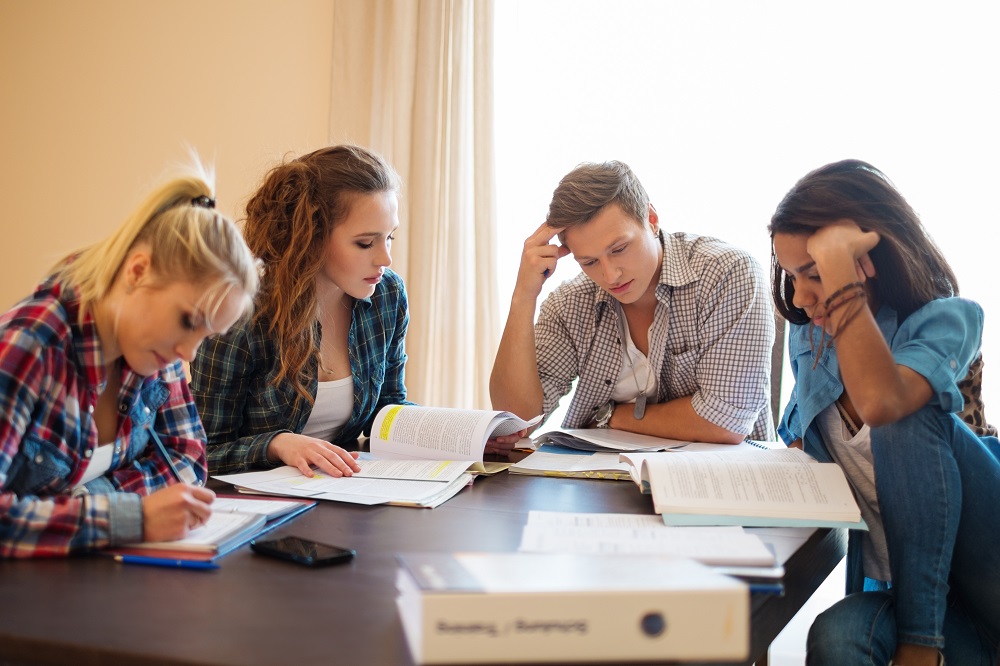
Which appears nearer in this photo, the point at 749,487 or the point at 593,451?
the point at 749,487

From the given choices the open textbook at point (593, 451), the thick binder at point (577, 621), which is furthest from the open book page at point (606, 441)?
the thick binder at point (577, 621)

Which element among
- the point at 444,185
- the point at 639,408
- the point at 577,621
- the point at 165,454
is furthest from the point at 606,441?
the point at 444,185

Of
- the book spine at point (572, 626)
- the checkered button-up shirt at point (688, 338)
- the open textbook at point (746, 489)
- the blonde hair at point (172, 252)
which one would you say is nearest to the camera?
the book spine at point (572, 626)

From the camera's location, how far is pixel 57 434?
1.00 meters

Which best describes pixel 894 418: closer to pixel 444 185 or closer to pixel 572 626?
pixel 572 626

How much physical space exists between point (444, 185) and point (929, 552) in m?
2.13

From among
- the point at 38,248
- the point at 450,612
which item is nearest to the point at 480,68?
the point at 38,248

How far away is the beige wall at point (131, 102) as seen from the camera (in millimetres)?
3252

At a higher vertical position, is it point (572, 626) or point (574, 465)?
point (572, 626)

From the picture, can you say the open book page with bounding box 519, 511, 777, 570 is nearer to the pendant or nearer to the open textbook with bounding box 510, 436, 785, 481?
the open textbook with bounding box 510, 436, 785, 481

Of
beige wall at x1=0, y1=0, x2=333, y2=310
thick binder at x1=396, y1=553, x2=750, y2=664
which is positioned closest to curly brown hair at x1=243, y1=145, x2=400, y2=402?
Result: thick binder at x1=396, y1=553, x2=750, y2=664

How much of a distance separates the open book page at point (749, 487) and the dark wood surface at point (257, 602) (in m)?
0.05

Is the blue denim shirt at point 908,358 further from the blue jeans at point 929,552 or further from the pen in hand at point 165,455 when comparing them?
the pen in hand at point 165,455

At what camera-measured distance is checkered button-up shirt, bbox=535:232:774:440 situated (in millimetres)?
1793
